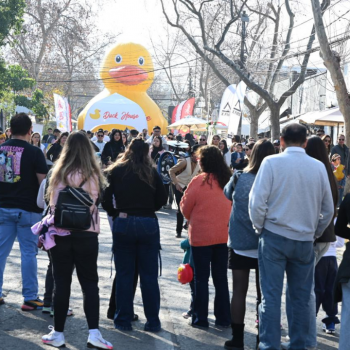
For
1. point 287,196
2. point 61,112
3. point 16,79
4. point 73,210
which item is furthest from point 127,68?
point 287,196

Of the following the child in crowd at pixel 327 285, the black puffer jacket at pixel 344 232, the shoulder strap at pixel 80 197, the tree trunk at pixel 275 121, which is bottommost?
the child in crowd at pixel 327 285

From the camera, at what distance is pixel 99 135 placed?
1864 cm

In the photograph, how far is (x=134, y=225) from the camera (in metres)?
5.93

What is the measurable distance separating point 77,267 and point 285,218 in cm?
174

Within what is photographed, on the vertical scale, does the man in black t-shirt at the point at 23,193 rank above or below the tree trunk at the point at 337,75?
below

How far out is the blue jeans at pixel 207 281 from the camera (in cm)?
625

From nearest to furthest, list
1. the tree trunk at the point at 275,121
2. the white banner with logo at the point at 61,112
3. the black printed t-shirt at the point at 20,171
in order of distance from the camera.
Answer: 1. the black printed t-shirt at the point at 20,171
2. the tree trunk at the point at 275,121
3. the white banner with logo at the point at 61,112

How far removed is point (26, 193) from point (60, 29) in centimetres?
3837

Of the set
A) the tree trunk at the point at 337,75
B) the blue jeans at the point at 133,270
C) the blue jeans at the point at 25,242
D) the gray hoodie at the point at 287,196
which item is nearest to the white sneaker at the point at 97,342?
the blue jeans at the point at 133,270

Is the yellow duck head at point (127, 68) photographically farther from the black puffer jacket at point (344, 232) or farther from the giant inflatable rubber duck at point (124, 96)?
the black puffer jacket at point (344, 232)

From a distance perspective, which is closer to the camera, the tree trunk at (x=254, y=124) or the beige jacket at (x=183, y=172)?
the beige jacket at (x=183, y=172)

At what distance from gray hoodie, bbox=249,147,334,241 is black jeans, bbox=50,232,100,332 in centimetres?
136

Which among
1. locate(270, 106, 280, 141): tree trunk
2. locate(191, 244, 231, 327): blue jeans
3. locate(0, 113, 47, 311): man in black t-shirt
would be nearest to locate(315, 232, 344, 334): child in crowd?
locate(191, 244, 231, 327): blue jeans

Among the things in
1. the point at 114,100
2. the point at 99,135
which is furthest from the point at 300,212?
the point at 114,100
